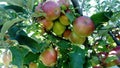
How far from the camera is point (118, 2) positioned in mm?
1882

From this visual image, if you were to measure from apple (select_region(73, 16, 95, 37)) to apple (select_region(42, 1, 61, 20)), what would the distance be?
73mm

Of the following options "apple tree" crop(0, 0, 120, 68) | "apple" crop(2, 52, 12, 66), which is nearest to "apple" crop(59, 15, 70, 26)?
"apple tree" crop(0, 0, 120, 68)

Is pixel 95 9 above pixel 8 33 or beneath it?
above

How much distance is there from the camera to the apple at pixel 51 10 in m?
1.03

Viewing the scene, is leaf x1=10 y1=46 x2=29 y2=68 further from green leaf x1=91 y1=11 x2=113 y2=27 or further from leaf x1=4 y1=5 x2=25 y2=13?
green leaf x1=91 y1=11 x2=113 y2=27

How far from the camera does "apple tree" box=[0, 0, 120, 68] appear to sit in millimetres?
993

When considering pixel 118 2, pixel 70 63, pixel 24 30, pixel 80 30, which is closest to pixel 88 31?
pixel 80 30

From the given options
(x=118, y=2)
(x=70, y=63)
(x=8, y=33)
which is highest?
(x=118, y=2)

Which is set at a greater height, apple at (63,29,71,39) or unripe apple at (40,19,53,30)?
unripe apple at (40,19,53,30)

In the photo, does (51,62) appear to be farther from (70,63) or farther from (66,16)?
(66,16)

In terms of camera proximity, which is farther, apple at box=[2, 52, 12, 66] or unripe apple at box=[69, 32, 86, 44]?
unripe apple at box=[69, 32, 86, 44]

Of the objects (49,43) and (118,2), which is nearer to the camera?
(49,43)

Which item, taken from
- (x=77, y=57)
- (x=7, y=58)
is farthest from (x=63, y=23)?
(x=7, y=58)

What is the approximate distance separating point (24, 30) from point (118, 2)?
3.16ft
